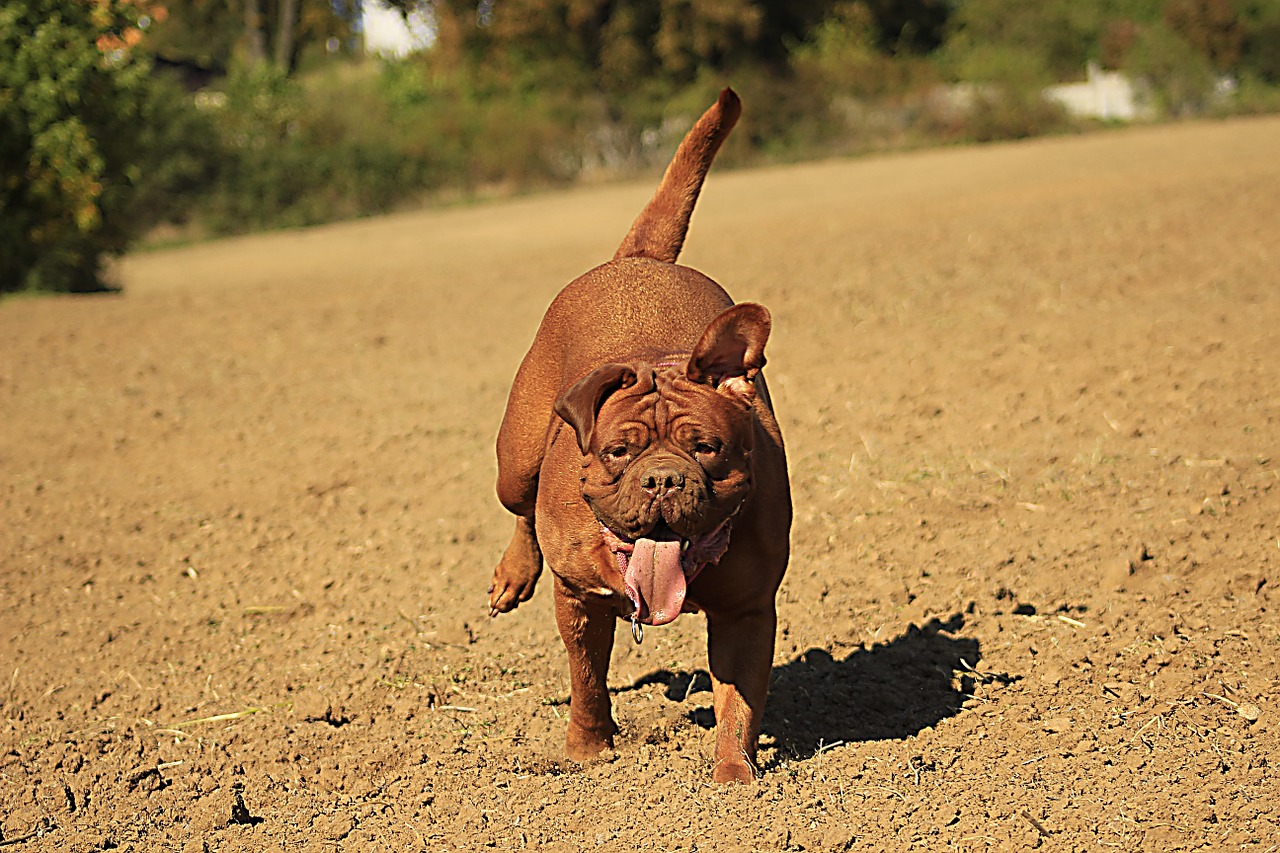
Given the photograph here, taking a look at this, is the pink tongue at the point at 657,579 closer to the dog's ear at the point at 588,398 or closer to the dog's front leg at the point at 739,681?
the dog's ear at the point at 588,398

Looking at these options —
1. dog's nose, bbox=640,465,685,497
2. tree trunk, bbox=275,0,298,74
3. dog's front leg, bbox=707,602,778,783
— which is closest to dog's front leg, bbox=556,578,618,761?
dog's front leg, bbox=707,602,778,783

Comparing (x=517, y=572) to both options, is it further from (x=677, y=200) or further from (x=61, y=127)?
(x=61, y=127)

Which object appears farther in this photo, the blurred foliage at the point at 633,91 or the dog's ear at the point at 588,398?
the blurred foliage at the point at 633,91

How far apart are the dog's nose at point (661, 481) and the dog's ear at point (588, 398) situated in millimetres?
305

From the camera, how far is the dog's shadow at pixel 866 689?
16.4 feet

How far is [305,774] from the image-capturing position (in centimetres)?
505

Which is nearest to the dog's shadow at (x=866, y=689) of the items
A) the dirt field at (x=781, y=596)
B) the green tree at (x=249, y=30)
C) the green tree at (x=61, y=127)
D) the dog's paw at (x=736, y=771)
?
the dirt field at (x=781, y=596)

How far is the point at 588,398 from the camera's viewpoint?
3842mm

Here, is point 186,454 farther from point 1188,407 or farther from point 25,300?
point 25,300

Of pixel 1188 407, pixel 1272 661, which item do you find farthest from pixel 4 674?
pixel 1188 407

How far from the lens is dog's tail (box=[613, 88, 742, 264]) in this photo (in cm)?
534

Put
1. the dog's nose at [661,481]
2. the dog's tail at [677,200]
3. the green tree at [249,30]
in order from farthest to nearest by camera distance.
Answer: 1. the green tree at [249,30]
2. the dog's tail at [677,200]
3. the dog's nose at [661,481]

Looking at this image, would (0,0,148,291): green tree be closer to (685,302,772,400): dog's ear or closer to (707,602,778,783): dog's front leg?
(707,602,778,783): dog's front leg

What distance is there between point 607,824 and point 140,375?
9902 millimetres
